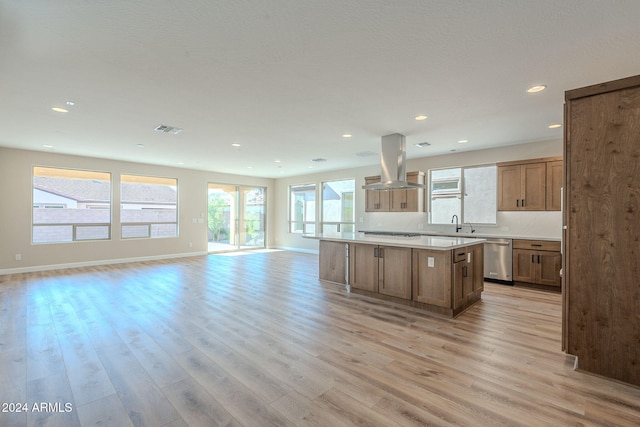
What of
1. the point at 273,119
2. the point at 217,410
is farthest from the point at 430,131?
the point at 217,410

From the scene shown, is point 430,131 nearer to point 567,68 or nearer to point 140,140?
point 567,68

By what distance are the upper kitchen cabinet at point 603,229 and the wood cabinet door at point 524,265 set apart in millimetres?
3111

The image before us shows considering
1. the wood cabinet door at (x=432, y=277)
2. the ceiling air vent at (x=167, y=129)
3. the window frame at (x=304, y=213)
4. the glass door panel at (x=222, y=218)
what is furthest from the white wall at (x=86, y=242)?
the wood cabinet door at (x=432, y=277)

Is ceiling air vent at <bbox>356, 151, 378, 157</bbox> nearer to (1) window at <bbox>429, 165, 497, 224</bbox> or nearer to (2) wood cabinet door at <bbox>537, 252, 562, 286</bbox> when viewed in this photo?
(1) window at <bbox>429, 165, 497, 224</bbox>

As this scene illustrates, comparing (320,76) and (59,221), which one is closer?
(320,76)

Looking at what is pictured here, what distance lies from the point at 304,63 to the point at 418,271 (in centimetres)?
285

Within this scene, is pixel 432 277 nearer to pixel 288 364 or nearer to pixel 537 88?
pixel 288 364

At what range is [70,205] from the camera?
22.2 feet

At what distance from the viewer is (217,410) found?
1831mm

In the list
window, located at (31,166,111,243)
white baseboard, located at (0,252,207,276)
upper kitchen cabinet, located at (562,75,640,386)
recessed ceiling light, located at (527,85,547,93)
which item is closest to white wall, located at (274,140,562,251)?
recessed ceiling light, located at (527,85,547,93)

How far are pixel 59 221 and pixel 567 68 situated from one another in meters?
9.34

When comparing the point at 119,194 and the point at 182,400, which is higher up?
the point at 119,194

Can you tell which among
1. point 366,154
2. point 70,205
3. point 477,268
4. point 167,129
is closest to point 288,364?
point 477,268

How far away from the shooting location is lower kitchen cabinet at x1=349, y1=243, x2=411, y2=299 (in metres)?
3.96
